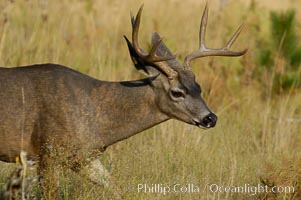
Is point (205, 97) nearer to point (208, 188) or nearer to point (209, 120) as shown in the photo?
point (209, 120)

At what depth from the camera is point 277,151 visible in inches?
301

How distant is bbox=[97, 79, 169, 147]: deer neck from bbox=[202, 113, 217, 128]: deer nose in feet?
1.20

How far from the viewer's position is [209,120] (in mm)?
6371

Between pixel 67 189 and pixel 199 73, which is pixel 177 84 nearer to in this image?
pixel 67 189

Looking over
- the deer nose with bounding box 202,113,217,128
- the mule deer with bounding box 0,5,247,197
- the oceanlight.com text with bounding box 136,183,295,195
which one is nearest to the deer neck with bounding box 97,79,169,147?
the mule deer with bounding box 0,5,247,197

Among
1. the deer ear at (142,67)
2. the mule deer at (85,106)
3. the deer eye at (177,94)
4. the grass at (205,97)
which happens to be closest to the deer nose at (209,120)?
the mule deer at (85,106)

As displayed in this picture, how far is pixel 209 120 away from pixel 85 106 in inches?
40.2

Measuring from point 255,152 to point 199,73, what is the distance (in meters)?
2.23

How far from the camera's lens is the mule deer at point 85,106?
6074 millimetres

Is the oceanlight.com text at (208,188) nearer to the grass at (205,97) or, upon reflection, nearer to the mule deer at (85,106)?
the grass at (205,97)

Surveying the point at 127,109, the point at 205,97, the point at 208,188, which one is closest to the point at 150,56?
the point at 127,109

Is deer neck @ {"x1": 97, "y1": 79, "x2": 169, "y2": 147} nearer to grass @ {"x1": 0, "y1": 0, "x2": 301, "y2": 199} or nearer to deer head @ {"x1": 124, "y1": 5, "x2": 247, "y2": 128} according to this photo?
deer head @ {"x1": 124, "y1": 5, "x2": 247, "y2": 128}

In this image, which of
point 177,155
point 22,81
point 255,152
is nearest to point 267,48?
point 255,152

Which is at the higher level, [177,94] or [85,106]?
[177,94]
